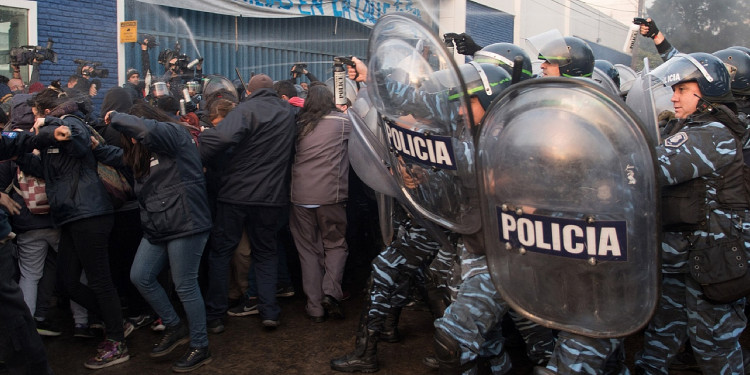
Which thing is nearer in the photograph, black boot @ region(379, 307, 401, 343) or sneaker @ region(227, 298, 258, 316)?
black boot @ region(379, 307, 401, 343)

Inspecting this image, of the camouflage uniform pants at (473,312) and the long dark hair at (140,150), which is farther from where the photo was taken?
the long dark hair at (140,150)

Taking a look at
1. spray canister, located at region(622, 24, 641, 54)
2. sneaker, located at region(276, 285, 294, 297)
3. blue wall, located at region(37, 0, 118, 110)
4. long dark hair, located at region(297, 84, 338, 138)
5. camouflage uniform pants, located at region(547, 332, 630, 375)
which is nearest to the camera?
camouflage uniform pants, located at region(547, 332, 630, 375)

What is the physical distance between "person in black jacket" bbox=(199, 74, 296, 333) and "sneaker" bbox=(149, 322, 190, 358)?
50cm

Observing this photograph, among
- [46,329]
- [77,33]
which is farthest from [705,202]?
[77,33]

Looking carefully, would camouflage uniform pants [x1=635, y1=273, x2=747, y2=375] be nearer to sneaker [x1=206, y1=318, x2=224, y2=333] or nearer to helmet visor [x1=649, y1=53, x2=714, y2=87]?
helmet visor [x1=649, y1=53, x2=714, y2=87]

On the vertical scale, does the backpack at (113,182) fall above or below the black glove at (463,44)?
below

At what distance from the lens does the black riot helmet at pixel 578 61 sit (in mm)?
Result: 4340

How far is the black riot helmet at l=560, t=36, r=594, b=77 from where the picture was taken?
4340mm

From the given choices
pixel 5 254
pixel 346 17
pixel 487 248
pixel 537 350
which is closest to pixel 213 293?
pixel 5 254

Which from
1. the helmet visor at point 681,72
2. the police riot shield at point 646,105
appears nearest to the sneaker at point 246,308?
the police riot shield at point 646,105

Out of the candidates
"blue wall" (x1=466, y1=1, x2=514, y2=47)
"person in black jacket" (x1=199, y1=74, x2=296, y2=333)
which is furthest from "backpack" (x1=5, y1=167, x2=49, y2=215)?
"blue wall" (x1=466, y1=1, x2=514, y2=47)

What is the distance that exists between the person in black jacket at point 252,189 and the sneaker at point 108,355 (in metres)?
0.70

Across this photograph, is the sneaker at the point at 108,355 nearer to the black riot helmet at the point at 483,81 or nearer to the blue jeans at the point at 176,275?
the blue jeans at the point at 176,275

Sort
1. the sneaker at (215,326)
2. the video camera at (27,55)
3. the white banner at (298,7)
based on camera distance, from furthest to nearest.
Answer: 1. the white banner at (298,7)
2. the video camera at (27,55)
3. the sneaker at (215,326)
